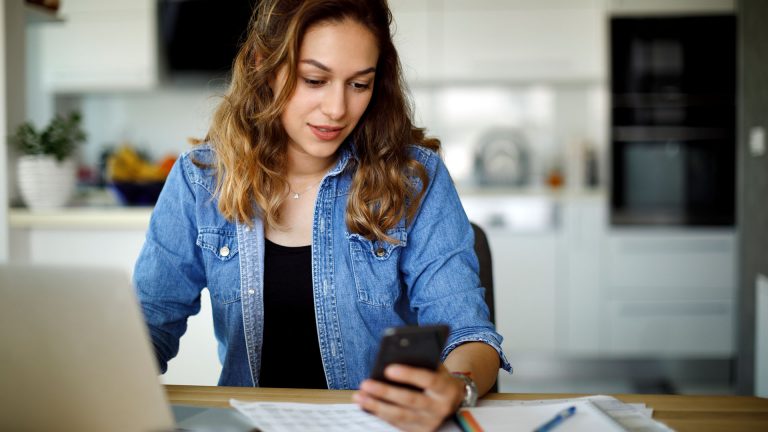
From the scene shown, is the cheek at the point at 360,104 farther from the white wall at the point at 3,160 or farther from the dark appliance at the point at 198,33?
the dark appliance at the point at 198,33

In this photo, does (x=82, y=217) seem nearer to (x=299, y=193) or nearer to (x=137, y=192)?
(x=137, y=192)

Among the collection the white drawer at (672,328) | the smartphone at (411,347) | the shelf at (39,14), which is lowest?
the white drawer at (672,328)

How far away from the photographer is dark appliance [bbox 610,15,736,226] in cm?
371

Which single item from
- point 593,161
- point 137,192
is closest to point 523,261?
point 593,161

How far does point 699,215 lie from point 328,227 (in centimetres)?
299

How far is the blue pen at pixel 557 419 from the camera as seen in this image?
2.64 ft

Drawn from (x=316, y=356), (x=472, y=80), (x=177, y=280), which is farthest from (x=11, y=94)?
(x=472, y=80)

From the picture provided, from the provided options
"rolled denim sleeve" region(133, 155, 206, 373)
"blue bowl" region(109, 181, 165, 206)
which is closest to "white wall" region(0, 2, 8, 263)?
"blue bowl" region(109, 181, 165, 206)

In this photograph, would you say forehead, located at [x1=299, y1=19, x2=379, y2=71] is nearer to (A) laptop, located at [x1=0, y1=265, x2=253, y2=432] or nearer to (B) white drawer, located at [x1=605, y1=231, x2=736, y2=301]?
(A) laptop, located at [x1=0, y1=265, x2=253, y2=432]

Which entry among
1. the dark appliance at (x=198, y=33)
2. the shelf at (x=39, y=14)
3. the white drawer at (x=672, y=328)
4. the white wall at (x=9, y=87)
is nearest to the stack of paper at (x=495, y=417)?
the white wall at (x=9, y=87)

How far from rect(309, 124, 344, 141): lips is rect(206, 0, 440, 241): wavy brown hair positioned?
7 centimetres

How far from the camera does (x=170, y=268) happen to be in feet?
4.27

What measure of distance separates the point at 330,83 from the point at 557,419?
0.67m

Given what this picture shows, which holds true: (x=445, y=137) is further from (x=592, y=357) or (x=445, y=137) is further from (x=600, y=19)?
(x=592, y=357)
